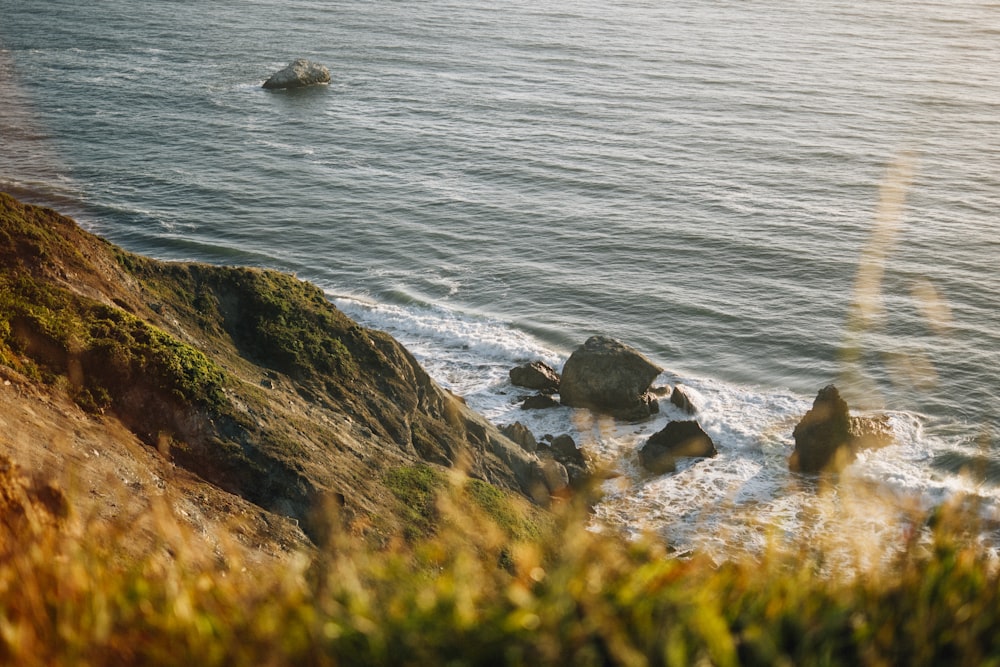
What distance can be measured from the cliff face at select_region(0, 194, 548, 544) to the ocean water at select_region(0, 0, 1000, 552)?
651cm

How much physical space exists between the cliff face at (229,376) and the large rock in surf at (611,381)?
8.54 meters

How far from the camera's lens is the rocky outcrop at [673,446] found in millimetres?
26953

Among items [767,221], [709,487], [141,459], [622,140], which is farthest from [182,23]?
[141,459]

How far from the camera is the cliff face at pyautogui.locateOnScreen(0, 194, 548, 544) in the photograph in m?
13.6

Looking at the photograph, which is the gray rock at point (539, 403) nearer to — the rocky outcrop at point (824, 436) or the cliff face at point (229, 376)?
the rocky outcrop at point (824, 436)

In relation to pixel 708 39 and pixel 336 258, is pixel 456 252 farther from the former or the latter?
pixel 708 39

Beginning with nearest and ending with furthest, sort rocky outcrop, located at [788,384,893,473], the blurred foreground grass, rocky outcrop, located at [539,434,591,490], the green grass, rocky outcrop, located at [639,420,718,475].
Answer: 1. the blurred foreground grass
2. the green grass
3. rocky outcrop, located at [539,434,591,490]
4. rocky outcrop, located at [639,420,718,475]
5. rocky outcrop, located at [788,384,893,473]

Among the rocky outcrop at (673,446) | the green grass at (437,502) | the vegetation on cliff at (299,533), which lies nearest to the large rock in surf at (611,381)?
the rocky outcrop at (673,446)

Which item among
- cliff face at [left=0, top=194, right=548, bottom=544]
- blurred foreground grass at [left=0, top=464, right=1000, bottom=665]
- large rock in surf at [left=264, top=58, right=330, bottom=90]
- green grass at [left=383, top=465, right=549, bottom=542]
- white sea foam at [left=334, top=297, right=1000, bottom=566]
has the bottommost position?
white sea foam at [left=334, top=297, right=1000, bottom=566]

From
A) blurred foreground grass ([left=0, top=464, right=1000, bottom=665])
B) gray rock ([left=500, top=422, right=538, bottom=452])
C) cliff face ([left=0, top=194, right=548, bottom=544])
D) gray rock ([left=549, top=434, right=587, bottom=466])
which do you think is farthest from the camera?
gray rock ([left=549, top=434, right=587, bottom=466])

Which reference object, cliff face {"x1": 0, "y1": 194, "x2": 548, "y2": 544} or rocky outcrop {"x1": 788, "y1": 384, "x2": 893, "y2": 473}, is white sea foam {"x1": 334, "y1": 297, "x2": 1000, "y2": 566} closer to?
rocky outcrop {"x1": 788, "y1": 384, "x2": 893, "y2": 473}

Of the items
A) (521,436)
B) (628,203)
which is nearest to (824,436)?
(521,436)

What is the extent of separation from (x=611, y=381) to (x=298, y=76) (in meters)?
55.6

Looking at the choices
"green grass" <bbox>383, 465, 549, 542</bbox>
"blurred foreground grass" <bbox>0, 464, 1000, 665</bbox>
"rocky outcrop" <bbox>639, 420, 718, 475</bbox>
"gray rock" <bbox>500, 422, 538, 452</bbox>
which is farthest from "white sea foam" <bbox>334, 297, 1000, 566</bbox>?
"blurred foreground grass" <bbox>0, 464, 1000, 665</bbox>
